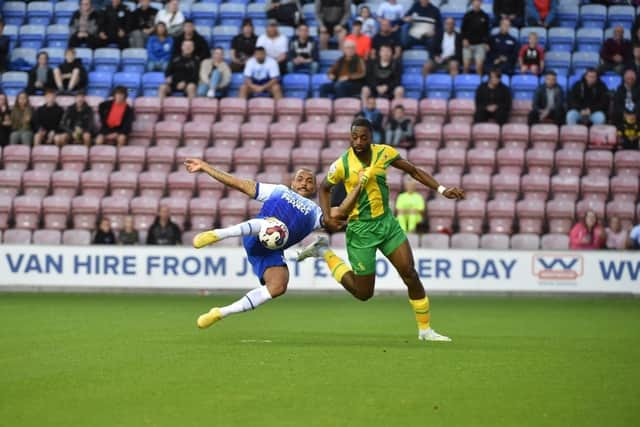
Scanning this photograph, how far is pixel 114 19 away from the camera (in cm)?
2716

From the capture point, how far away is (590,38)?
26.4 metres

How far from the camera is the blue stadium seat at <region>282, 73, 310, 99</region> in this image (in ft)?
85.1

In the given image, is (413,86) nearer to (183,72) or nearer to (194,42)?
(194,42)

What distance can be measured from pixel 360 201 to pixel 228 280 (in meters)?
9.67

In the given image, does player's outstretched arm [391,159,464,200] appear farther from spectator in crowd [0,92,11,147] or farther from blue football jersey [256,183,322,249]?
spectator in crowd [0,92,11,147]

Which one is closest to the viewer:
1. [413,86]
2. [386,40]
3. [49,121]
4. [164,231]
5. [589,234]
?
[589,234]

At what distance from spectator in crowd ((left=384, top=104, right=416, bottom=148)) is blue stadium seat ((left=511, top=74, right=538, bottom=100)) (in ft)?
9.45

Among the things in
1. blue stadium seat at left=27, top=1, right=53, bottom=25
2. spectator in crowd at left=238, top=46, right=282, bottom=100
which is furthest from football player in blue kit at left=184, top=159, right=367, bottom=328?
blue stadium seat at left=27, top=1, right=53, bottom=25

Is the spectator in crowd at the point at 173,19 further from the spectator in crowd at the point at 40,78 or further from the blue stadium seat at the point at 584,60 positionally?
the blue stadium seat at the point at 584,60

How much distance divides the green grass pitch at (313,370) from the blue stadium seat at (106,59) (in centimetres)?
1110

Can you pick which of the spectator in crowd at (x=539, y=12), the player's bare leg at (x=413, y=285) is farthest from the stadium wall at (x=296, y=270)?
the player's bare leg at (x=413, y=285)

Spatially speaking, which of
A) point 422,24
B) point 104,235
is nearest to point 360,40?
point 422,24

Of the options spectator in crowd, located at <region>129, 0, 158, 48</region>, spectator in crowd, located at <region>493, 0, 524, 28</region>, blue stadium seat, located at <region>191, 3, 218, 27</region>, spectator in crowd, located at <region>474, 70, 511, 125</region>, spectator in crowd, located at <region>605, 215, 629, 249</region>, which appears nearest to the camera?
spectator in crowd, located at <region>605, 215, 629, 249</region>

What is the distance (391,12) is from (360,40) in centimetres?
131
